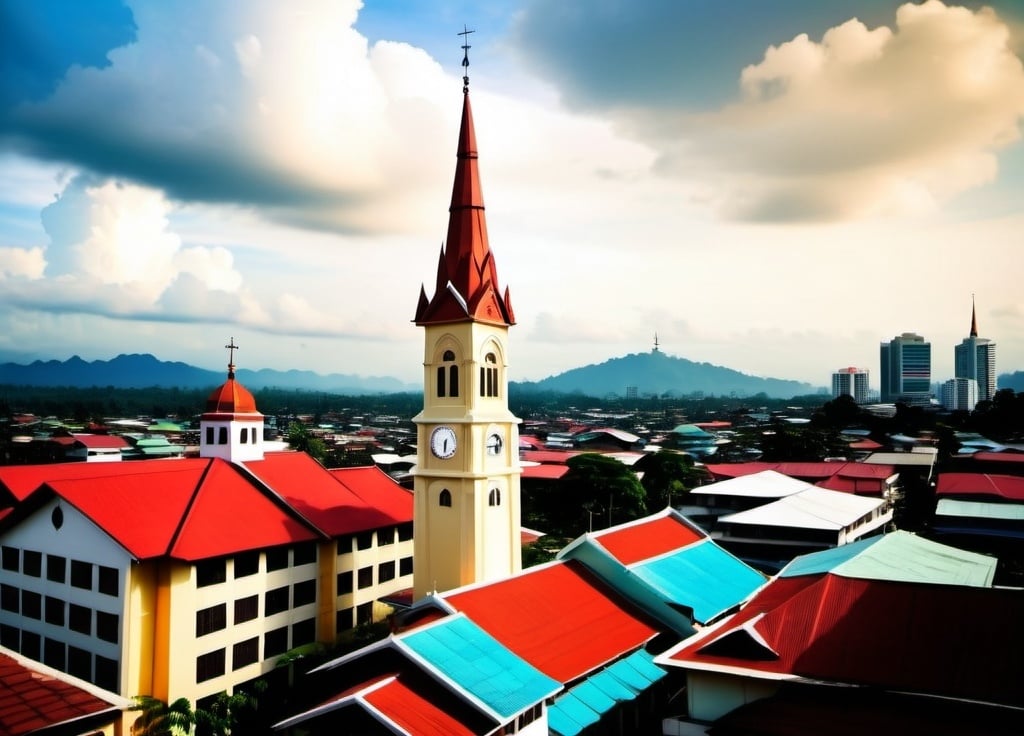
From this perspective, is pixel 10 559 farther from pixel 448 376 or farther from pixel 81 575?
pixel 448 376

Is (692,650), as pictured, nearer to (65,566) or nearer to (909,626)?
(909,626)

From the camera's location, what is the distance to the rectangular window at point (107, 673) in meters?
24.6

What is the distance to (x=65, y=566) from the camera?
87.4 ft

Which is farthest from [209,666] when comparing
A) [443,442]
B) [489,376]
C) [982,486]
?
[982,486]

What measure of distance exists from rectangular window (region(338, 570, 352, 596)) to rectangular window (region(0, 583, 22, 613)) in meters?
11.9

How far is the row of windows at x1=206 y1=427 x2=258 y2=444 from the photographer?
107 feet

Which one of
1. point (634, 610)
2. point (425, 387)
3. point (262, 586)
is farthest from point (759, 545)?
point (262, 586)

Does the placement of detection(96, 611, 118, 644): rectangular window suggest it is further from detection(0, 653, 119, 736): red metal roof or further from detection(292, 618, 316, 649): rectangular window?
detection(0, 653, 119, 736): red metal roof

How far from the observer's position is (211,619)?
85.4ft

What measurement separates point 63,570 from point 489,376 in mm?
16759

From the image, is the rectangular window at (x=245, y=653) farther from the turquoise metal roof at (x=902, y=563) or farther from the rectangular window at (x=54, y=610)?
the turquoise metal roof at (x=902, y=563)

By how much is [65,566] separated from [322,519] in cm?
938

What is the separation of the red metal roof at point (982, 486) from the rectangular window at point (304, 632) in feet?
153

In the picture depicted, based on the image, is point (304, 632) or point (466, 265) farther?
point (304, 632)
